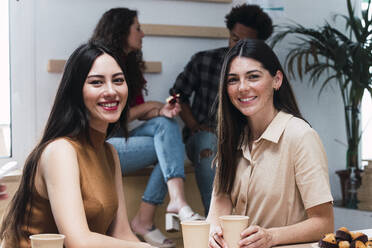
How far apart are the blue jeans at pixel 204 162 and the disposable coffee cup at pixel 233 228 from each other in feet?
5.86

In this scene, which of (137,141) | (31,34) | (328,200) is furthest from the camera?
(31,34)

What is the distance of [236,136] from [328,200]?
16.3 inches

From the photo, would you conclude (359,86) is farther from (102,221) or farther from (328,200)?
(102,221)

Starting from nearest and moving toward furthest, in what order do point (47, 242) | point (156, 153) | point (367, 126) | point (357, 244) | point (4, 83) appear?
point (47, 242)
point (357, 244)
point (156, 153)
point (4, 83)
point (367, 126)

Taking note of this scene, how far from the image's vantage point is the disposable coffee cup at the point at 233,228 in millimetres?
1210

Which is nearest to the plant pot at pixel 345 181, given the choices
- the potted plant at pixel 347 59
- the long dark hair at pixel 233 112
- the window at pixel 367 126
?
the potted plant at pixel 347 59

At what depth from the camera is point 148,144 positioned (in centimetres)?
300

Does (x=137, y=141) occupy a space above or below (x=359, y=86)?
below

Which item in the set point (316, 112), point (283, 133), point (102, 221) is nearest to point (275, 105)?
point (283, 133)

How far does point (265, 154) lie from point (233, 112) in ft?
0.68

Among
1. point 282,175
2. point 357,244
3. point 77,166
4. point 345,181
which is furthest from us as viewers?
point 345,181

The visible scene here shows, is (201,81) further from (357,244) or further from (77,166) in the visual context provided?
(357,244)

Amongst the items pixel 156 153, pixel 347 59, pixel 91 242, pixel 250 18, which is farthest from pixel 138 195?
pixel 91 242

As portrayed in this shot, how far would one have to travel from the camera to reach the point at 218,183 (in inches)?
70.8
